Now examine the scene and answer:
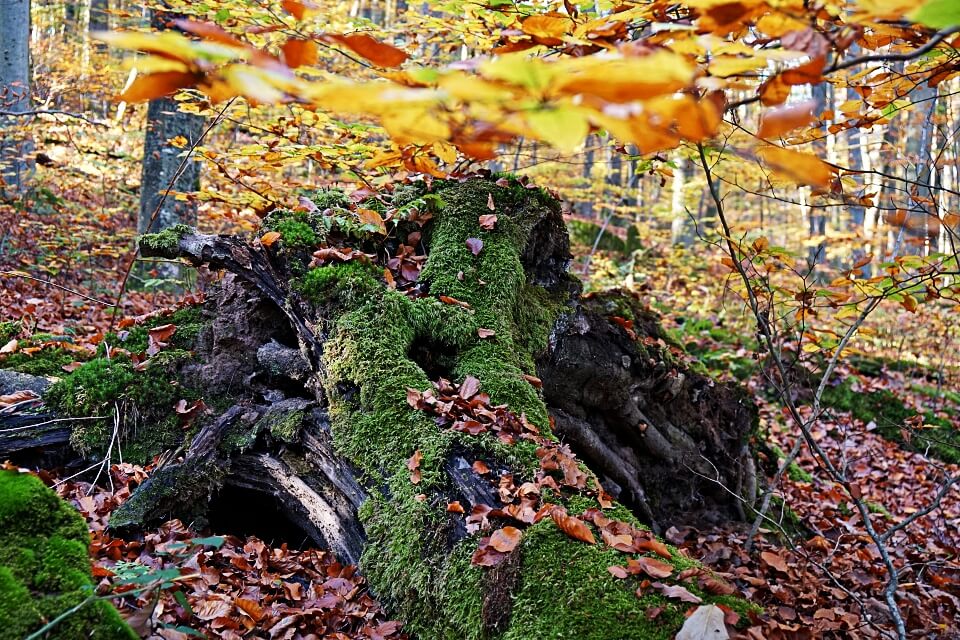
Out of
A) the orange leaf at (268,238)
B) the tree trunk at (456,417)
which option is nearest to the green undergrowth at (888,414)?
the tree trunk at (456,417)

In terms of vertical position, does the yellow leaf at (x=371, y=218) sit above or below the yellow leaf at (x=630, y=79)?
below

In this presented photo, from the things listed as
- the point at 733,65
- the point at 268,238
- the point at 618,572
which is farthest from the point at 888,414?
the point at 733,65

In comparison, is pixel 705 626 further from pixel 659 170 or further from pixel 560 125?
pixel 659 170

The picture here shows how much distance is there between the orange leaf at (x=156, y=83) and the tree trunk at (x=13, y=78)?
342 inches

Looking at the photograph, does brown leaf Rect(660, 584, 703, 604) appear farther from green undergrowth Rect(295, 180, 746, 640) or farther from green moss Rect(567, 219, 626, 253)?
green moss Rect(567, 219, 626, 253)

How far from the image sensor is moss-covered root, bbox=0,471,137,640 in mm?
1595

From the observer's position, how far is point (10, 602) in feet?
5.19

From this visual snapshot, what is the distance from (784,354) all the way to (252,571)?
7.89 m

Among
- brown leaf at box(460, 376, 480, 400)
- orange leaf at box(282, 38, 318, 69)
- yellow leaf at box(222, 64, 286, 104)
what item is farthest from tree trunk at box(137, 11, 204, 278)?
yellow leaf at box(222, 64, 286, 104)

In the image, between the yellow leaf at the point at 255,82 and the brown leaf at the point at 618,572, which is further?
the brown leaf at the point at 618,572

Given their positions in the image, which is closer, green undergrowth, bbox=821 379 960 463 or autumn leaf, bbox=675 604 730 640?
autumn leaf, bbox=675 604 730 640

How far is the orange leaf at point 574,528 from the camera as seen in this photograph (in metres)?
2.29

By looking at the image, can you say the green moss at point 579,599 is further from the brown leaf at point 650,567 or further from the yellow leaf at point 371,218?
the yellow leaf at point 371,218

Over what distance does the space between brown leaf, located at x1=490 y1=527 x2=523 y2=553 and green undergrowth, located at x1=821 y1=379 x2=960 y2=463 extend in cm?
661
